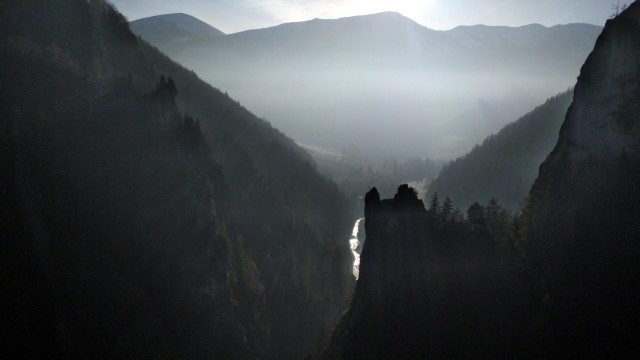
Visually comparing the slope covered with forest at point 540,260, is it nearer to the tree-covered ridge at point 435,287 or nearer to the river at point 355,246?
the tree-covered ridge at point 435,287

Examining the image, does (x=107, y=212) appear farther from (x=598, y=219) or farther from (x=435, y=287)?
(x=598, y=219)

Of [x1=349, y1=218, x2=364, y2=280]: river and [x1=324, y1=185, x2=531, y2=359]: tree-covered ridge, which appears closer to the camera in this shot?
[x1=324, y1=185, x2=531, y2=359]: tree-covered ridge

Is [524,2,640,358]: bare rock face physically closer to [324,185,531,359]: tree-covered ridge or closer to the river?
[324,185,531,359]: tree-covered ridge

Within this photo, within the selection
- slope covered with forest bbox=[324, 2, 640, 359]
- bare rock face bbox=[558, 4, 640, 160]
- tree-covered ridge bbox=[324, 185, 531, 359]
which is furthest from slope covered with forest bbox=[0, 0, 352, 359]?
bare rock face bbox=[558, 4, 640, 160]

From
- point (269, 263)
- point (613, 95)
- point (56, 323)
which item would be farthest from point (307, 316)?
point (613, 95)

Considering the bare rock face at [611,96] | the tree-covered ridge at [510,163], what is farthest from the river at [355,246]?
the bare rock face at [611,96]
